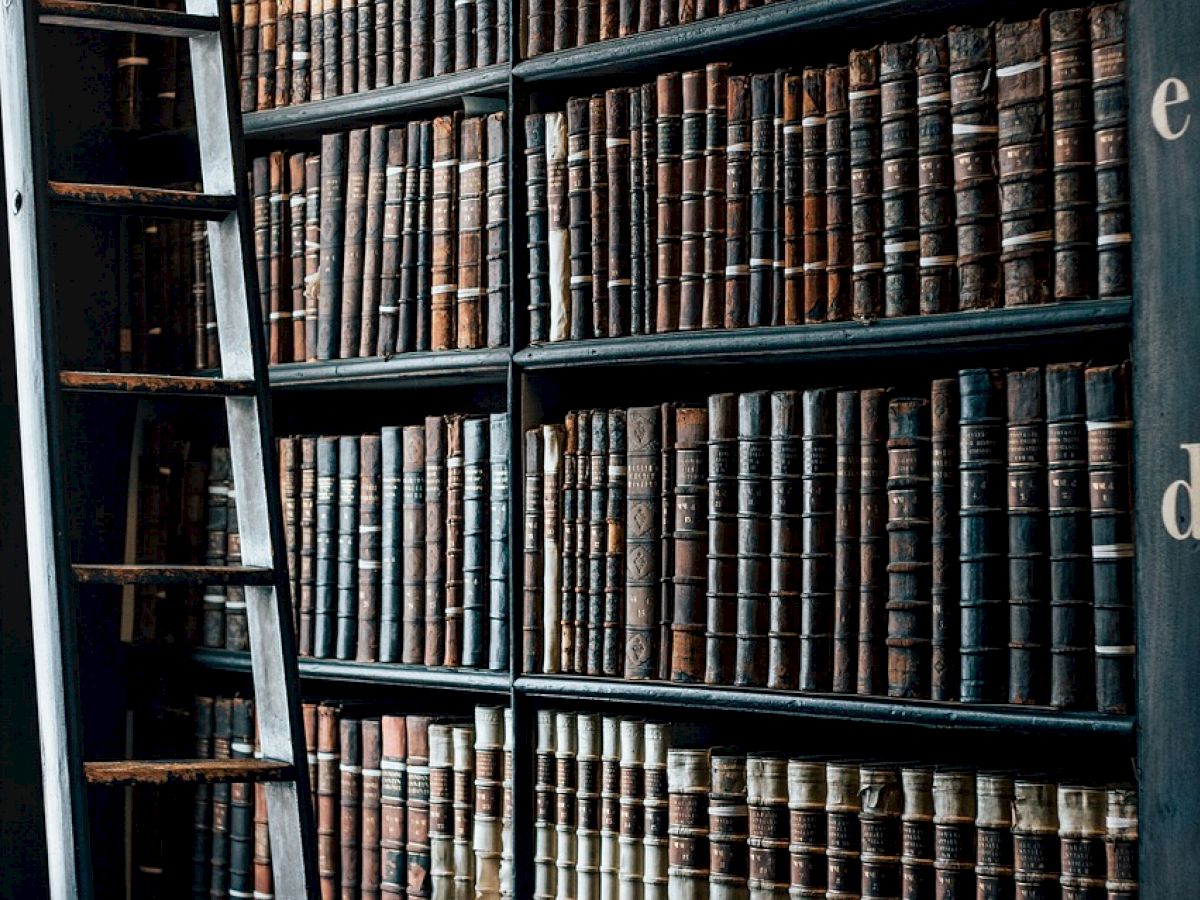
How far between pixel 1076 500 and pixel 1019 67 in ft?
1.53

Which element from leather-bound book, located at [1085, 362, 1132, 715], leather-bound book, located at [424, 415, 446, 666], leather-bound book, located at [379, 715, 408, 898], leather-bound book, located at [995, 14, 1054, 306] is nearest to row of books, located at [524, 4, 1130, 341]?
leather-bound book, located at [995, 14, 1054, 306]

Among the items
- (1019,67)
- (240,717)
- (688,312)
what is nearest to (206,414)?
(240,717)

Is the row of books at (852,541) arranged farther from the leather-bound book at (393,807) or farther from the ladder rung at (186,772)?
the ladder rung at (186,772)

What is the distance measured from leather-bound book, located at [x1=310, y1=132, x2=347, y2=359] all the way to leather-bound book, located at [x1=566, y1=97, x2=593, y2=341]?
41 cm

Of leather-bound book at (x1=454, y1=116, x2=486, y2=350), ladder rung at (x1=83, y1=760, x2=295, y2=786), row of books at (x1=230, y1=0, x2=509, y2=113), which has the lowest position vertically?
ladder rung at (x1=83, y1=760, x2=295, y2=786)

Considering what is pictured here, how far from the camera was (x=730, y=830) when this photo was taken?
1880 millimetres

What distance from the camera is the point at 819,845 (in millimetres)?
1810

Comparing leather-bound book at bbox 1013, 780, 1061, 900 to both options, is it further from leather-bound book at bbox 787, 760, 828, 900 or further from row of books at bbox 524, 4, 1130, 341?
row of books at bbox 524, 4, 1130, 341

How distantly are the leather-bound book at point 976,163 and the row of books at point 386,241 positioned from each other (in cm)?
64

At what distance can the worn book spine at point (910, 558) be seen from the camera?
5.76 ft

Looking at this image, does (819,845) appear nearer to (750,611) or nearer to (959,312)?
(750,611)

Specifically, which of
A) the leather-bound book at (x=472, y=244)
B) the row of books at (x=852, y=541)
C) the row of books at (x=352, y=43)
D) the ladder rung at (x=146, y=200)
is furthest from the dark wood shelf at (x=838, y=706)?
the row of books at (x=352, y=43)

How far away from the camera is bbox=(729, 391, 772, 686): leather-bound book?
74.0 inches

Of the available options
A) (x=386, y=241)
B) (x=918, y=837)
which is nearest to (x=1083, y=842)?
(x=918, y=837)
